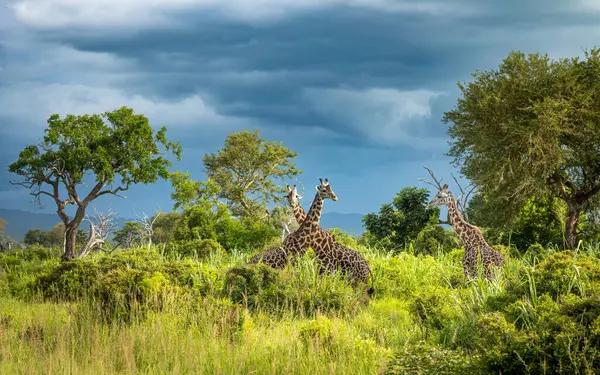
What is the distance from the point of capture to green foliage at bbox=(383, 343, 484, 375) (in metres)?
5.93

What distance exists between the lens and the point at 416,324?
9945 mm

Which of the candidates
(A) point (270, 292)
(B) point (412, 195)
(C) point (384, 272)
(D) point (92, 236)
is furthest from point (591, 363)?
(D) point (92, 236)

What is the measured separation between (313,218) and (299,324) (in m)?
4.31

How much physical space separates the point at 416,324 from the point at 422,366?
4014 mm

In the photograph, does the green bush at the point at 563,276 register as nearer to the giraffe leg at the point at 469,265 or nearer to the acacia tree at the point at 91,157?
the giraffe leg at the point at 469,265

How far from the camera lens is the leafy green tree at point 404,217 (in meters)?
24.4

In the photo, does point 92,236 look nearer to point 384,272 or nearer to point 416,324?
point 384,272

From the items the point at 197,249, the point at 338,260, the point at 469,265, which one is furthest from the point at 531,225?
the point at 338,260

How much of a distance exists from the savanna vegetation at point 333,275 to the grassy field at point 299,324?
30mm

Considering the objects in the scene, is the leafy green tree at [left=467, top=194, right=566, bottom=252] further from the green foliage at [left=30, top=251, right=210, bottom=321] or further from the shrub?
the green foliage at [left=30, top=251, right=210, bottom=321]

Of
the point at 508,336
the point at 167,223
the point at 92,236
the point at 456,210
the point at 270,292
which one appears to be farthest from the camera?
the point at 167,223

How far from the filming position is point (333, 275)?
12945 mm

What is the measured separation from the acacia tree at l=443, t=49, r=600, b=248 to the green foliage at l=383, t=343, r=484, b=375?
2004cm

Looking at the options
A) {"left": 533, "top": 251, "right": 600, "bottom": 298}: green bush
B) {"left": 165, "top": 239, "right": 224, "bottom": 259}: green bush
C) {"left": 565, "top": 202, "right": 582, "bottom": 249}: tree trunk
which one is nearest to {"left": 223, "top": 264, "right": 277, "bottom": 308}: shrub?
{"left": 533, "top": 251, "right": 600, "bottom": 298}: green bush
